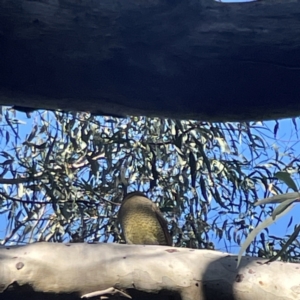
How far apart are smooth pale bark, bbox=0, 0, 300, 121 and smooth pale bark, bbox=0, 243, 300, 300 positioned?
0.22 metres

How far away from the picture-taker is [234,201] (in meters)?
2.40

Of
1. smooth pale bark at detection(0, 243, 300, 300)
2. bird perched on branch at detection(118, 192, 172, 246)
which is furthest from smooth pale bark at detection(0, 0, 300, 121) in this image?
bird perched on branch at detection(118, 192, 172, 246)

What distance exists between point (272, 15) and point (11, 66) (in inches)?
14.4

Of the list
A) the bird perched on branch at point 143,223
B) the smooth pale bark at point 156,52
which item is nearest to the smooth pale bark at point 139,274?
the smooth pale bark at point 156,52

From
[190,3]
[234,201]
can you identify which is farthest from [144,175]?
[190,3]

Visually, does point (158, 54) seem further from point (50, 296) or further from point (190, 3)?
point (50, 296)

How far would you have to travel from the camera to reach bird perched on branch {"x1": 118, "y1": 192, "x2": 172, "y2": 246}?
187 cm

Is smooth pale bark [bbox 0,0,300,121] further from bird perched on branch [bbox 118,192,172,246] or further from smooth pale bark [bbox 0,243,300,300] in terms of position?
bird perched on branch [bbox 118,192,172,246]

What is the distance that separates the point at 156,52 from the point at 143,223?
3.56 feet

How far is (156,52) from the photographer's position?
861 mm

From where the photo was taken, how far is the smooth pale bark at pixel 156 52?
0.85 meters

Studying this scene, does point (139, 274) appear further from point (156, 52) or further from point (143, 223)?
point (143, 223)

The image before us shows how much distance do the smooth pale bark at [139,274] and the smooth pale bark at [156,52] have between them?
22 centimetres

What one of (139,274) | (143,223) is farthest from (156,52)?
(143,223)
